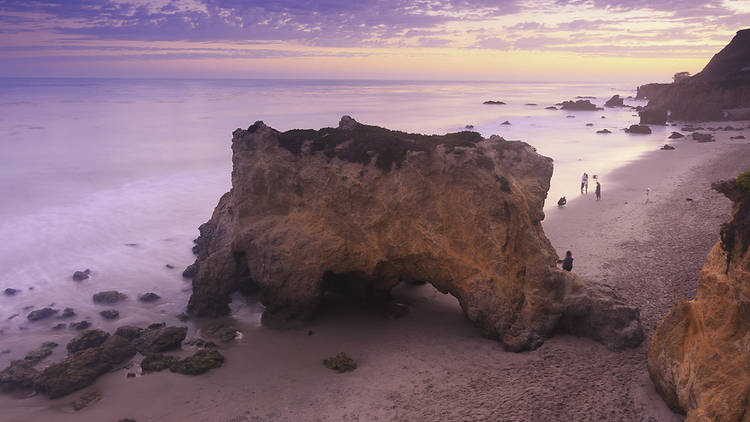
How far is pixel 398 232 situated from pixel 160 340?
773 centimetres

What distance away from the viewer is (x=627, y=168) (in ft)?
128

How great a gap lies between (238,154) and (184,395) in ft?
27.8

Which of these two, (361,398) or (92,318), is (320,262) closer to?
(361,398)

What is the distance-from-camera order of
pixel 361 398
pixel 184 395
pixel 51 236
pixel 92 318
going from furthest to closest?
pixel 51 236 < pixel 92 318 < pixel 184 395 < pixel 361 398

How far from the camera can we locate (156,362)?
41.3 ft

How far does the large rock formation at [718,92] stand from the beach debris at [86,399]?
79.5 m

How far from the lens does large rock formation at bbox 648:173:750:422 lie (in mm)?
6922

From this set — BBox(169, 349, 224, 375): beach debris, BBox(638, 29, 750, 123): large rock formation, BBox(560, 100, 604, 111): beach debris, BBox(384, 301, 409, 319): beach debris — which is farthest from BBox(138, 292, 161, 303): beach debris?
BBox(560, 100, 604, 111): beach debris

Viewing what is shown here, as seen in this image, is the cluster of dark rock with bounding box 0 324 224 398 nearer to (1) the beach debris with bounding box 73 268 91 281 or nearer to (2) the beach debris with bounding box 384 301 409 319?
(2) the beach debris with bounding box 384 301 409 319

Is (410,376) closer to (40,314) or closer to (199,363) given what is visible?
(199,363)

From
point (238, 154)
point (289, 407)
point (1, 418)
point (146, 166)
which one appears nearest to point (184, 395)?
point (289, 407)

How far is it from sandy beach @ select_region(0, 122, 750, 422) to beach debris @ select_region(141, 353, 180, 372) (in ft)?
1.03

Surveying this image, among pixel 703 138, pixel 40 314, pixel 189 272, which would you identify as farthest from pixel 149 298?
pixel 703 138

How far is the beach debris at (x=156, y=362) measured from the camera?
12445 millimetres
